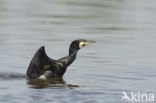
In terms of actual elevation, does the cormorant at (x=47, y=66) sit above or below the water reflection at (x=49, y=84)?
above

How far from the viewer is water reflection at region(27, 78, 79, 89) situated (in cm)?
1332

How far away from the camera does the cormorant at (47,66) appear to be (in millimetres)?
14031

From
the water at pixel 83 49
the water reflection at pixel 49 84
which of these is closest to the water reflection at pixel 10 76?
Answer: the water at pixel 83 49

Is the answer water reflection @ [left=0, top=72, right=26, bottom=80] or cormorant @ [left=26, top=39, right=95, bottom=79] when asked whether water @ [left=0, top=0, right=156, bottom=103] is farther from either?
cormorant @ [left=26, top=39, right=95, bottom=79]

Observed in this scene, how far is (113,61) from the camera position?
53.3ft

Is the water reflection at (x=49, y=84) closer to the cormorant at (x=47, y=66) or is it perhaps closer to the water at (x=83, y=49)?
the water at (x=83, y=49)

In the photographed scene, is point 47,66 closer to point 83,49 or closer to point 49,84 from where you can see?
point 49,84

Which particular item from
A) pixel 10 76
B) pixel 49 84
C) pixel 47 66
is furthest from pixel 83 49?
pixel 49 84

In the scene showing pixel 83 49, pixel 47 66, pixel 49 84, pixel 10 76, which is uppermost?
pixel 83 49

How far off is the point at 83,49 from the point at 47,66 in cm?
415

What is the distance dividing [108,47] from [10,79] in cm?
504

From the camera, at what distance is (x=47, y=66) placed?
47.2 feet

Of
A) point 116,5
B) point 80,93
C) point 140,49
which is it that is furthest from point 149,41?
point 116,5

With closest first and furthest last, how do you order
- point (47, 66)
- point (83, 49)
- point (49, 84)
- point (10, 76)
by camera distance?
point (49, 84), point (10, 76), point (47, 66), point (83, 49)
